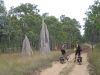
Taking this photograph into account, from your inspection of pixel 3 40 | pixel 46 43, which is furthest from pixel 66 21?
pixel 46 43

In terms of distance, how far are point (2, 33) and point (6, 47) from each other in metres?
4.43

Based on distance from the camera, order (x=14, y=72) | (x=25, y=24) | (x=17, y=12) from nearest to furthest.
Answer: (x=14, y=72) < (x=25, y=24) < (x=17, y=12)

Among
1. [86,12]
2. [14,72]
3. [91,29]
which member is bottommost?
[14,72]

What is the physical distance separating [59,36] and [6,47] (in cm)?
1486

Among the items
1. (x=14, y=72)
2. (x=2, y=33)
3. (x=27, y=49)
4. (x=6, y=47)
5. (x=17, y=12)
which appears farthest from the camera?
(x=17, y=12)

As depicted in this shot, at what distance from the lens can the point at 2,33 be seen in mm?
32688

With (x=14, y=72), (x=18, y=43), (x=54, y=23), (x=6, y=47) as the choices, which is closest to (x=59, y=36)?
(x=54, y=23)

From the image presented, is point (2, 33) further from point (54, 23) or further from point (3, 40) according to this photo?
point (54, 23)

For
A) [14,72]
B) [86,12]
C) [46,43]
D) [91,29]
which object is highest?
[86,12]

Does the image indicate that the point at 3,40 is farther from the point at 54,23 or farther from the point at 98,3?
the point at 98,3

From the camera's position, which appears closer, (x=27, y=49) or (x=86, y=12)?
(x=27, y=49)

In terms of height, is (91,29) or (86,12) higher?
(86,12)

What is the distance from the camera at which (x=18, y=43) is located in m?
39.9

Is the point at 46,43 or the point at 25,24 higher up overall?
the point at 25,24
